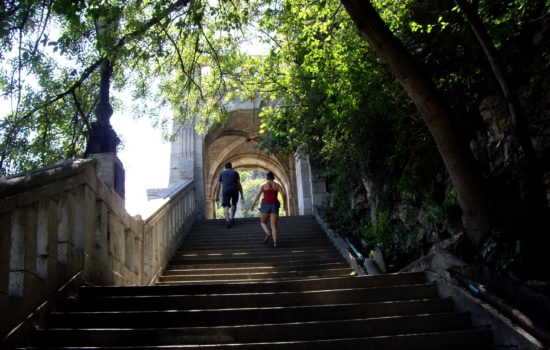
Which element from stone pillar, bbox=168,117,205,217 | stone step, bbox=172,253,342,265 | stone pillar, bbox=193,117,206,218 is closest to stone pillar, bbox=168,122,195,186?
stone pillar, bbox=168,117,205,217

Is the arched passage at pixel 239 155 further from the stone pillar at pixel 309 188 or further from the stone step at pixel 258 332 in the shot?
the stone step at pixel 258 332

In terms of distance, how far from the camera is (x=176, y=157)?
543 inches

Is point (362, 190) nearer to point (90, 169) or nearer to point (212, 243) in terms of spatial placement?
point (212, 243)

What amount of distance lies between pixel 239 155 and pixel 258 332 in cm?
2028

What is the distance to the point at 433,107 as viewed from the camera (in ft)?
14.5

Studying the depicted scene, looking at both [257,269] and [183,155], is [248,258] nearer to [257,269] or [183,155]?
[257,269]

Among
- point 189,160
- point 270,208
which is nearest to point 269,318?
point 270,208

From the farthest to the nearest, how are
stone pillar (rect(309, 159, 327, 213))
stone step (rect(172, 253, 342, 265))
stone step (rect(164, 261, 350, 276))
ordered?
1. stone pillar (rect(309, 159, 327, 213))
2. stone step (rect(172, 253, 342, 265))
3. stone step (rect(164, 261, 350, 276))

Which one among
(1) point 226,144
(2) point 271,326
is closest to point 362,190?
(2) point 271,326

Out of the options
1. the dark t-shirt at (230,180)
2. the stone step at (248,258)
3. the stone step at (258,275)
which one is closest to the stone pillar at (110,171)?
the stone step at (258,275)

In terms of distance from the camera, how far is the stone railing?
3.10m

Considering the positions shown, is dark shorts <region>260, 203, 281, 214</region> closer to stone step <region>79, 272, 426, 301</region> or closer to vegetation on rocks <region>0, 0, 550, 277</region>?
vegetation on rocks <region>0, 0, 550, 277</region>

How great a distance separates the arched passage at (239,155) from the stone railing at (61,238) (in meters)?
9.57

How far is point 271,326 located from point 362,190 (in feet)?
22.1
